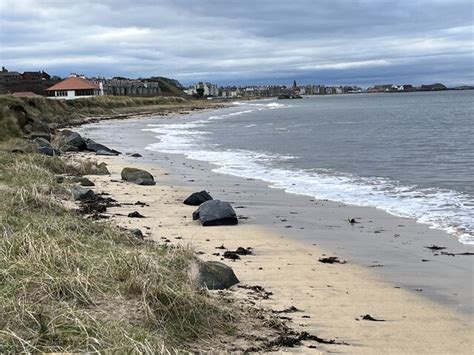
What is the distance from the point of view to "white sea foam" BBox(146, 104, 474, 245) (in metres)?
10.6

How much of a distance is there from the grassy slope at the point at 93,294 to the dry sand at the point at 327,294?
0.95 m

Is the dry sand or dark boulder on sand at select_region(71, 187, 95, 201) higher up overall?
dark boulder on sand at select_region(71, 187, 95, 201)

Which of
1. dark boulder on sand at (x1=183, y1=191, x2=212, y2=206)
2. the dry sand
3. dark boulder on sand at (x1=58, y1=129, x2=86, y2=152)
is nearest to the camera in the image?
the dry sand

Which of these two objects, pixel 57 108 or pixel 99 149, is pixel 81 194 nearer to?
pixel 99 149

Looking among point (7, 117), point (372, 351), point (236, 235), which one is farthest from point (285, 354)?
point (7, 117)

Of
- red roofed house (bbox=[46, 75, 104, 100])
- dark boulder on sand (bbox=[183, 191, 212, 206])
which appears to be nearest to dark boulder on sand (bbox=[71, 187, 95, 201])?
dark boulder on sand (bbox=[183, 191, 212, 206])

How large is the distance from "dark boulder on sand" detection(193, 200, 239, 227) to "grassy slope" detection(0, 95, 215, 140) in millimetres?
15540

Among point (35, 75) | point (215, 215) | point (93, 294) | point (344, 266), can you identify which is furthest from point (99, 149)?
point (35, 75)

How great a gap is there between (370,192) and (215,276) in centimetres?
819

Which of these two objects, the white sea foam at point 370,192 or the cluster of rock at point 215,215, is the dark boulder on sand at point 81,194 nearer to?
the cluster of rock at point 215,215

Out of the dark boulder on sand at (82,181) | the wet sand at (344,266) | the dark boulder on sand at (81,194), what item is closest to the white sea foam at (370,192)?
the wet sand at (344,266)

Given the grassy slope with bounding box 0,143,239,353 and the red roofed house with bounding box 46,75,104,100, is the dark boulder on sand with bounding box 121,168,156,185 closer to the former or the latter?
the grassy slope with bounding box 0,143,239,353

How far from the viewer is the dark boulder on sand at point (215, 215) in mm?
10094

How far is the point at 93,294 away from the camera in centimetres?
512
